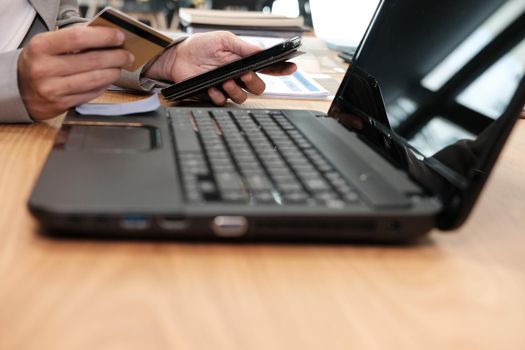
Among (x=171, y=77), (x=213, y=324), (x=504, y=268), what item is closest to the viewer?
(x=213, y=324)

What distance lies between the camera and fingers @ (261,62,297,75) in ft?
2.71

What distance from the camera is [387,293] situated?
0.35 meters

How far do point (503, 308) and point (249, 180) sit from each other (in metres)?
0.20

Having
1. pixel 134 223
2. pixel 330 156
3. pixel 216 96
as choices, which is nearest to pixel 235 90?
pixel 216 96

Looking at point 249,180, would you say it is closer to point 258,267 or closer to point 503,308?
point 258,267

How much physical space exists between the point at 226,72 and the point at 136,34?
0.22 m

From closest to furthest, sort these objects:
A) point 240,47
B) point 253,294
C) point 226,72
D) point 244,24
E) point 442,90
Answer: point 253,294 → point 442,90 → point 226,72 → point 240,47 → point 244,24

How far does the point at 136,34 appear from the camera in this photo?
578 mm

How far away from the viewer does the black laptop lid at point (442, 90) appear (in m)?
0.43

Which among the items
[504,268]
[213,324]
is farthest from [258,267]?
[504,268]

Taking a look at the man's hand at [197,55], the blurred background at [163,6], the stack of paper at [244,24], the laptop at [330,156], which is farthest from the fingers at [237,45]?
the blurred background at [163,6]

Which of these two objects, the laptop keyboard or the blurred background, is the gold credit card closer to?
the laptop keyboard

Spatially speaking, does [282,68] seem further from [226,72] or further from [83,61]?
[83,61]

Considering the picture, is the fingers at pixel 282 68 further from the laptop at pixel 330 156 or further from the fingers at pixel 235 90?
the laptop at pixel 330 156
